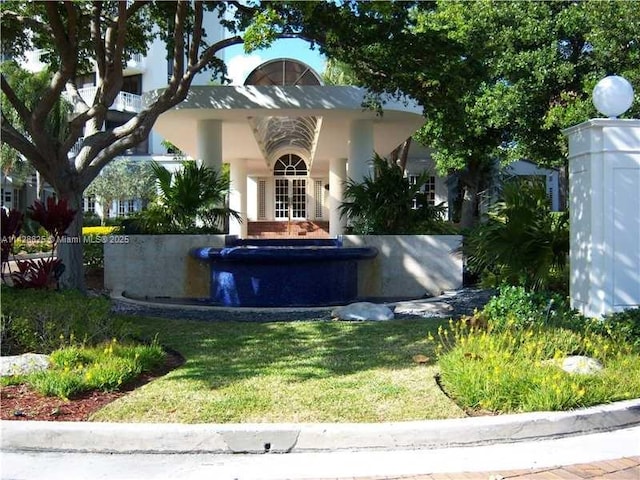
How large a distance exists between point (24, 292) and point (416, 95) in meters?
6.92

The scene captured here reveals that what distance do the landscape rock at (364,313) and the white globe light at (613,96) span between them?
4148 millimetres

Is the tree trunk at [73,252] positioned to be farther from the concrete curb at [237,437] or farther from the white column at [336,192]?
the white column at [336,192]

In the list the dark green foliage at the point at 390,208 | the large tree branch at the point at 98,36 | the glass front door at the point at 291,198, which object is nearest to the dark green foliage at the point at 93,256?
the large tree branch at the point at 98,36

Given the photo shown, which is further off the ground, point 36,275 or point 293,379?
point 36,275

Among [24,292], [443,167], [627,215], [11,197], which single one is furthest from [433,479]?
[11,197]

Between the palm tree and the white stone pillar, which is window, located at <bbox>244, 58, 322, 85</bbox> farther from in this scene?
the white stone pillar

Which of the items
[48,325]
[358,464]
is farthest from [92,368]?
[358,464]

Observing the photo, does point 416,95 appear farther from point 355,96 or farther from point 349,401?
point 349,401

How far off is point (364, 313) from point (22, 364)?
16.5 feet

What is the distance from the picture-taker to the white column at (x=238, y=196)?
24.7 metres

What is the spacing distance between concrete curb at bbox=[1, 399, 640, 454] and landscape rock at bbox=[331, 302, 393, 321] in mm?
4681

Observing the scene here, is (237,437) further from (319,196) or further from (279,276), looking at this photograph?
(319,196)

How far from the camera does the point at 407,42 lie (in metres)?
10.1

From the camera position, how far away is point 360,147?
16.4 m
